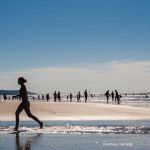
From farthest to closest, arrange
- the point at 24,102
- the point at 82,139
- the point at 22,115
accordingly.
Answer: the point at 22,115
the point at 24,102
the point at 82,139

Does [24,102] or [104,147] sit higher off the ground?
[24,102]

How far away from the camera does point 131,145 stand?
14000 millimetres

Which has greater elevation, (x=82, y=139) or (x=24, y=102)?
(x=24, y=102)

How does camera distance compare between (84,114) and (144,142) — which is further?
(84,114)

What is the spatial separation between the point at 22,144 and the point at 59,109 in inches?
1083

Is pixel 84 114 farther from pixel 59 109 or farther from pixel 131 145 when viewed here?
pixel 131 145

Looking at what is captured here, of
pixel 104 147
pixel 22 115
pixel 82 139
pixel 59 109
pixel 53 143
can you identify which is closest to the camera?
pixel 104 147

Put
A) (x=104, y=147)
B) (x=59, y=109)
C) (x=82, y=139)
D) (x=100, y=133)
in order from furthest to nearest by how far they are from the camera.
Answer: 1. (x=59, y=109)
2. (x=100, y=133)
3. (x=82, y=139)
4. (x=104, y=147)

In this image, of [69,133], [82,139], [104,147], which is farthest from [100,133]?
[104,147]

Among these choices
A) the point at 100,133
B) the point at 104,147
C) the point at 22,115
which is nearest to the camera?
the point at 104,147

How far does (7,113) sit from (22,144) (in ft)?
80.8

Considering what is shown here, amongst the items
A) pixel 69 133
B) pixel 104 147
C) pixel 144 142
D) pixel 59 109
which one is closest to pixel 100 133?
pixel 69 133

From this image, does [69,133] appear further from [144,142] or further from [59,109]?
[59,109]

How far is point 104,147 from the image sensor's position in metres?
13.5
